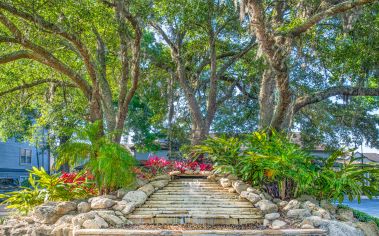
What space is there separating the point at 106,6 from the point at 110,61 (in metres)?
3.75

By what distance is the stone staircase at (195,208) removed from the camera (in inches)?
277

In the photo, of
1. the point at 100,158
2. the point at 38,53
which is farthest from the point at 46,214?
the point at 38,53

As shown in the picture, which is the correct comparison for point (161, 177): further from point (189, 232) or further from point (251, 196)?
point (189, 232)

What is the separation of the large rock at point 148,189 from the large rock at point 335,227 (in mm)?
3580

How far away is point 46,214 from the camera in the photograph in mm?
7023

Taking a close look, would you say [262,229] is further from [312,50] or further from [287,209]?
[312,50]

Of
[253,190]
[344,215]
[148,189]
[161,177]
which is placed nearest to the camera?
[344,215]

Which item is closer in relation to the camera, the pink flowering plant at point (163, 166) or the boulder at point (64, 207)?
the boulder at point (64, 207)

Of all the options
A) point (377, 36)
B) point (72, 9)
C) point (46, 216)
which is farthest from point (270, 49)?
point (46, 216)

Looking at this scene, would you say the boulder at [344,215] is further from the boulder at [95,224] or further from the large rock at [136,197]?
the boulder at [95,224]

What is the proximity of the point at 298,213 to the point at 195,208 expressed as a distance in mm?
2089

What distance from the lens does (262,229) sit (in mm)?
6527

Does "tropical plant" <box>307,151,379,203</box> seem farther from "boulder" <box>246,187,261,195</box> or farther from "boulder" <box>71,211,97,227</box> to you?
"boulder" <box>71,211,97,227</box>

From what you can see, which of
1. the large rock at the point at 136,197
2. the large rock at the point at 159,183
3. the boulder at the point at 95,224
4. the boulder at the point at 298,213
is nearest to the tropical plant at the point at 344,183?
the boulder at the point at 298,213
